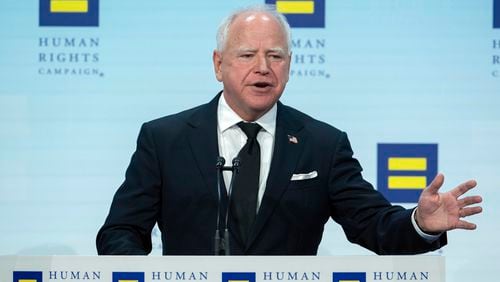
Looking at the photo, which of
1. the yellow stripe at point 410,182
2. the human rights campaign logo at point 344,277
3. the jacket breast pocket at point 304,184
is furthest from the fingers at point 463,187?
the yellow stripe at point 410,182

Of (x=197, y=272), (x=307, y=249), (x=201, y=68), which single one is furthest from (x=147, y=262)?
(x=201, y=68)

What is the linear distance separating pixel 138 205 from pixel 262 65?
56cm

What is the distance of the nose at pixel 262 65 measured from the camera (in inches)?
101

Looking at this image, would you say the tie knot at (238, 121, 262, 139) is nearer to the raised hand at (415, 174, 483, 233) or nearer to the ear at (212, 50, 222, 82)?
the ear at (212, 50, 222, 82)

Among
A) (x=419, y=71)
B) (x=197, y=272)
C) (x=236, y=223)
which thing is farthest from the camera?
(x=419, y=71)

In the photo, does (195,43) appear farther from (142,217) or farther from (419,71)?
(142,217)

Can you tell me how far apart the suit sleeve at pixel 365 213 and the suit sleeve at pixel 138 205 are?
21.7 inches

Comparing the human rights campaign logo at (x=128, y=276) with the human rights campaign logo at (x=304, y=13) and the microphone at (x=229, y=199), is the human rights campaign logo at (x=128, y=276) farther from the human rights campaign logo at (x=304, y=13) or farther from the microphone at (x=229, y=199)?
the human rights campaign logo at (x=304, y=13)

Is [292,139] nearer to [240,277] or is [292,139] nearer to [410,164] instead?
[240,277]

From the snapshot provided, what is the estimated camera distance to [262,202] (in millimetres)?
2549

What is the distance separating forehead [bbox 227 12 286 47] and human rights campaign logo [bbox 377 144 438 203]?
1.43 metres

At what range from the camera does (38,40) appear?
3.92 meters

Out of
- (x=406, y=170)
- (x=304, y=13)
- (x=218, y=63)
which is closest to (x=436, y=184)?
(x=218, y=63)

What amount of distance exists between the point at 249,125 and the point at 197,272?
81 cm
